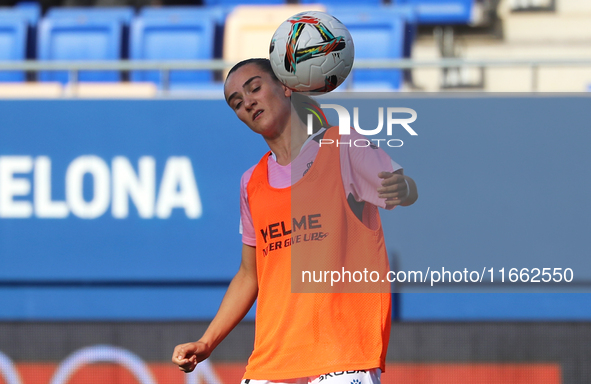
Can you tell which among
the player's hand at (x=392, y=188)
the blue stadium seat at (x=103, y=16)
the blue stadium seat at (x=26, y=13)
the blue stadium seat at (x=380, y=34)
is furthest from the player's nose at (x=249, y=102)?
the blue stadium seat at (x=26, y=13)

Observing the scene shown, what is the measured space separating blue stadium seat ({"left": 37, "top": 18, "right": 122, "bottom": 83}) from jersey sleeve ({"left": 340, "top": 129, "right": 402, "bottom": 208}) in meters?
3.98

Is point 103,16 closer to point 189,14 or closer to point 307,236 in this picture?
point 189,14

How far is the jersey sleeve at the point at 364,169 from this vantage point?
2064 mm

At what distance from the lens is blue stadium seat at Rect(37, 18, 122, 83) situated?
222 inches

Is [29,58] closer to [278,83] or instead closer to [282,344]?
[278,83]

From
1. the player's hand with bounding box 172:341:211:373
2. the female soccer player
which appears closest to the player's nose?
the female soccer player

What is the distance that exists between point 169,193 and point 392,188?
2395mm

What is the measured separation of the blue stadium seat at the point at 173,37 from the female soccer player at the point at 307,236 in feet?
11.2

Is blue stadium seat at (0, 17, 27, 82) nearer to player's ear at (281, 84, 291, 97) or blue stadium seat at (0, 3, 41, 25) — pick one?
blue stadium seat at (0, 3, 41, 25)

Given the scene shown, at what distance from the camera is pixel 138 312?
4.09m

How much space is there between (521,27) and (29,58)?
4491 millimetres

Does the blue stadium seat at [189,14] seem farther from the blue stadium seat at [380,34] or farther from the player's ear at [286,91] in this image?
the player's ear at [286,91]

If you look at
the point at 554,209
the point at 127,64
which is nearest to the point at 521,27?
the point at 554,209

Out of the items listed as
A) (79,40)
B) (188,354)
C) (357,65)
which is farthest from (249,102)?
(79,40)
